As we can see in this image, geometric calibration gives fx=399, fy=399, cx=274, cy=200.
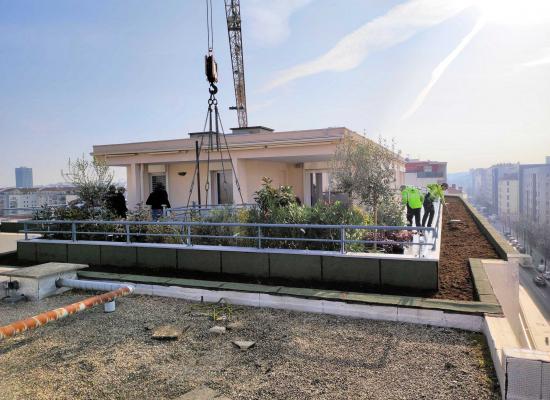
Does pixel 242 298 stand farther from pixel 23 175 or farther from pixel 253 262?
pixel 23 175

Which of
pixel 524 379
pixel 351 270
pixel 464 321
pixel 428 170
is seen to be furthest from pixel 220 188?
pixel 428 170

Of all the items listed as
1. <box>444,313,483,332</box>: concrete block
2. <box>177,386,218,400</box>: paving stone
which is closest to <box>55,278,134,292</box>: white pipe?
<box>177,386,218,400</box>: paving stone

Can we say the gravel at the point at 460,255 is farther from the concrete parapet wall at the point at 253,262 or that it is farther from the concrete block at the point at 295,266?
the concrete block at the point at 295,266

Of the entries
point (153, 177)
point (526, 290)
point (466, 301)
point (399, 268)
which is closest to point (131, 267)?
point (399, 268)

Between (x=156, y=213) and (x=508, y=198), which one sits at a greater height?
(x=156, y=213)

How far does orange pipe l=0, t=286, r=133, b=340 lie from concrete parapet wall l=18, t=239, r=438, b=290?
1.92 meters

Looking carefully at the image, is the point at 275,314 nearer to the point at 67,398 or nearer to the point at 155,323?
the point at 155,323

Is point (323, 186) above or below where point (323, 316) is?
above

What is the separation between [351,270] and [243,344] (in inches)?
108

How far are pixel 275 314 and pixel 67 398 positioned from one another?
2799 mm

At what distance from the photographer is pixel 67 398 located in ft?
11.9

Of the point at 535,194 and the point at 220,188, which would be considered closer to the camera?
the point at 220,188

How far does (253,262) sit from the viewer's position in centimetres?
744

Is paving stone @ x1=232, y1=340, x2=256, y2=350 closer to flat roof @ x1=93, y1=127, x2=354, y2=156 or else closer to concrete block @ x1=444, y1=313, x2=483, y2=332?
concrete block @ x1=444, y1=313, x2=483, y2=332
